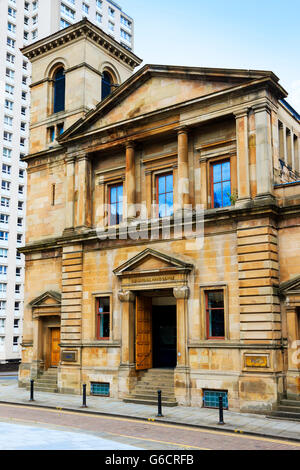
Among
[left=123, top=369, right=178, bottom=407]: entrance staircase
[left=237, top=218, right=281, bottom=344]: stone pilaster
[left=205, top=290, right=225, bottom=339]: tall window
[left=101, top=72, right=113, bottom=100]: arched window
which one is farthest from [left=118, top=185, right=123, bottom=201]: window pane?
[left=123, top=369, right=178, bottom=407]: entrance staircase

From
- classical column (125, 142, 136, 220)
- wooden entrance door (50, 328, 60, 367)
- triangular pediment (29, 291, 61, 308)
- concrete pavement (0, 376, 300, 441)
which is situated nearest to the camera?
concrete pavement (0, 376, 300, 441)

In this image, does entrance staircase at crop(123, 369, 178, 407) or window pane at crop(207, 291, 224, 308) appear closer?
window pane at crop(207, 291, 224, 308)

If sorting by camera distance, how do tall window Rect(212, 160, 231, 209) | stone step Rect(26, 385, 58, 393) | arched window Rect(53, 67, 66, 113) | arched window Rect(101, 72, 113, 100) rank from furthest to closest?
1. arched window Rect(101, 72, 113, 100)
2. arched window Rect(53, 67, 66, 113)
3. stone step Rect(26, 385, 58, 393)
4. tall window Rect(212, 160, 231, 209)

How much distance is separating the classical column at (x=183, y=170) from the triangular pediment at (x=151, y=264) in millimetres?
2452

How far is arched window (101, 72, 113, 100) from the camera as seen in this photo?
3191 centimetres

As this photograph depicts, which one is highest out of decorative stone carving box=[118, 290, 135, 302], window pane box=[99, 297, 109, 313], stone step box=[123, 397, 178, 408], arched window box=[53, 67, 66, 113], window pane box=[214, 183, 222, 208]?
arched window box=[53, 67, 66, 113]

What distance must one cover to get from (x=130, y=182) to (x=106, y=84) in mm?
10053

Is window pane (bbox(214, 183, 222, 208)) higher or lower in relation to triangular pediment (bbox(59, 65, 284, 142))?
lower

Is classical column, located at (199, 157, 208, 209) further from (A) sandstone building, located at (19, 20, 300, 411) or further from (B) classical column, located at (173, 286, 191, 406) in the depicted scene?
(B) classical column, located at (173, 286, 191, 406)

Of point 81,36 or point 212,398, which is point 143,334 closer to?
point 212,398

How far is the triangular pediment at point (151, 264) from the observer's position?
73.9 feet

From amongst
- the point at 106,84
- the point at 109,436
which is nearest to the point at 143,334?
the point at 109,436

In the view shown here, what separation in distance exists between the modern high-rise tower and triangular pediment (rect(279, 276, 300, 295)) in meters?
53.1

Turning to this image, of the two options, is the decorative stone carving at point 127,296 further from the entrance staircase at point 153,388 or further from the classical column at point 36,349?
the classical column at point 36,349
